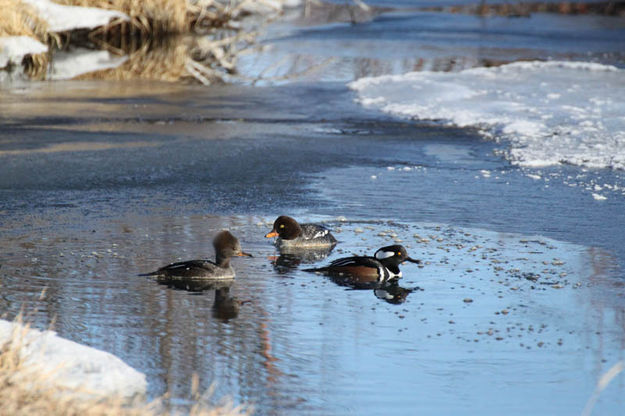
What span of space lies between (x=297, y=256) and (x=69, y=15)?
14750mm

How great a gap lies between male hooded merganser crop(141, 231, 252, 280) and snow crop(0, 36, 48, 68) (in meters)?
13.4

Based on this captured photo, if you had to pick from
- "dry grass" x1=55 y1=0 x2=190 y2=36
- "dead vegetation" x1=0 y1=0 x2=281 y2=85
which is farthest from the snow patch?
"dry grass" x1=55 y1=0 x2=190 y2=36

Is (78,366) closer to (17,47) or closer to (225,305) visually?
(225,305)

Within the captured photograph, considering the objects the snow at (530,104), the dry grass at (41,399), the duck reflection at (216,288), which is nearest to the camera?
the dry grass at (41,399)

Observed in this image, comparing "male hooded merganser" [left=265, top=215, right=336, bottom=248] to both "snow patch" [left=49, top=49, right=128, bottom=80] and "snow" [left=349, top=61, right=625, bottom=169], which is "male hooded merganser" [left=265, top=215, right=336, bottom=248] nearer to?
"snow" [left=349, top=61, right=625, bottom=169]

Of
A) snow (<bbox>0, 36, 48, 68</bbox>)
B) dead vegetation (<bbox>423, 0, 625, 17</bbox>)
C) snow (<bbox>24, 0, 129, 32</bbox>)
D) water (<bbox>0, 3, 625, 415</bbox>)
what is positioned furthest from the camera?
dead vegetation (<bbox>423, 0, 625, 17</bbox>)

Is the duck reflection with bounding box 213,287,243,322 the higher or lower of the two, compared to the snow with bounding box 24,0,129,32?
higher

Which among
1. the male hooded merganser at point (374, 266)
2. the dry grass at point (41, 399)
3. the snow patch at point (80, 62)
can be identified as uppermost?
the dry grass at point (41, 399)

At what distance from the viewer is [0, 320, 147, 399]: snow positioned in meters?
4.24

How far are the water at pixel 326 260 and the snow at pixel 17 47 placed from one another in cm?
579

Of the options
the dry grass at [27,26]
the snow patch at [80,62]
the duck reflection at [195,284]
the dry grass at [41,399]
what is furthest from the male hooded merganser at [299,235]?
the dry grass at [27,26]

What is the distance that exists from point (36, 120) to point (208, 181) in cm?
478

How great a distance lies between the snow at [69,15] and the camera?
66.4 ft

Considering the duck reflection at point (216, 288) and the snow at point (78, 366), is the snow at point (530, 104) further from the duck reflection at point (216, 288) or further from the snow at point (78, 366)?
the snow at point (78, 366)
